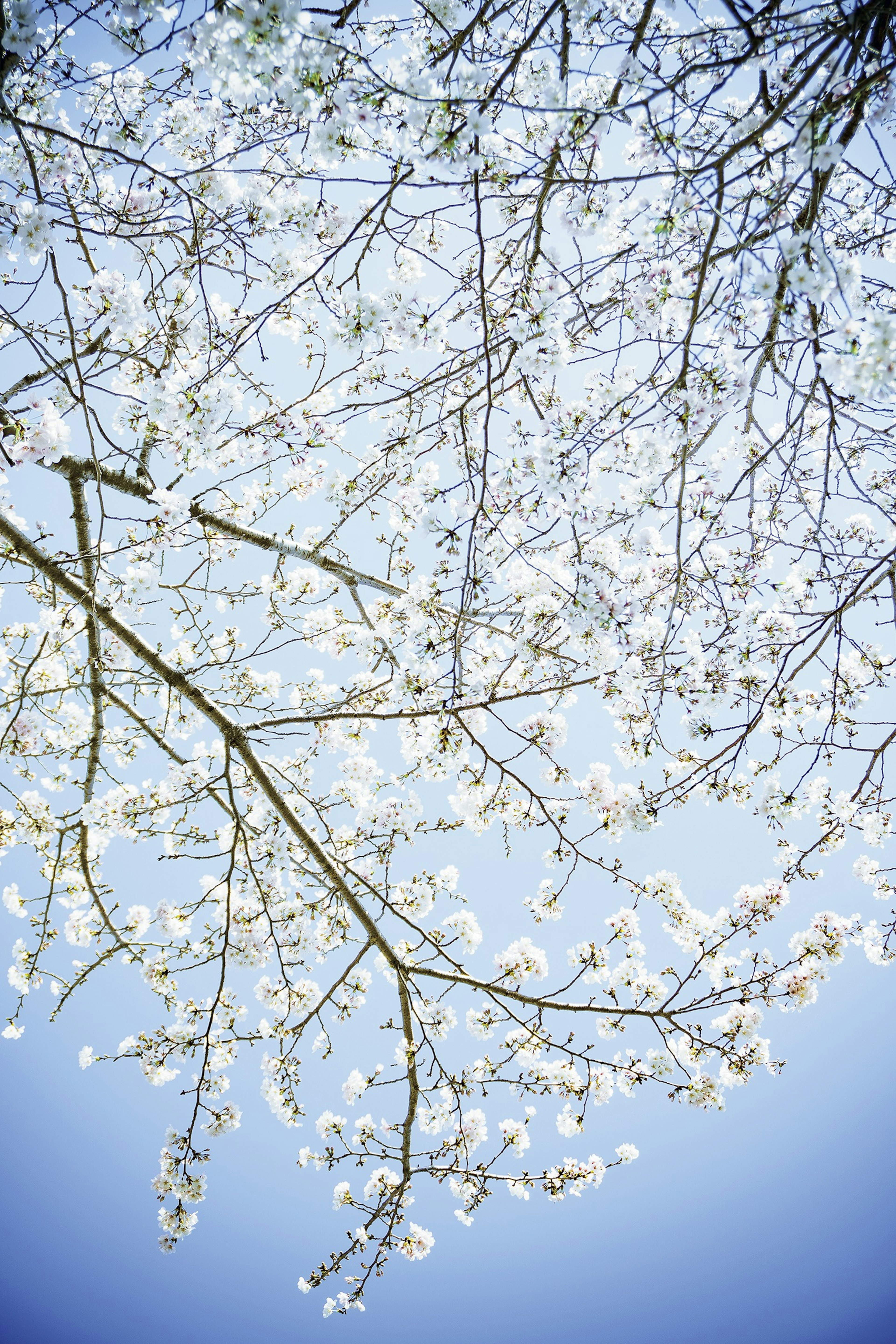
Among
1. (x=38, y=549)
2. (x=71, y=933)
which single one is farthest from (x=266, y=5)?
(x=71, y=933)

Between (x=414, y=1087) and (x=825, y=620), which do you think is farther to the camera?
(x=414, y=1087)

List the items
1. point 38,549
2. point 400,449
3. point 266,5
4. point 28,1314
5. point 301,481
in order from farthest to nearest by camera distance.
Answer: point 28,1314 → point 301,481 → point 38,549 → point 400,449 → point 266,5

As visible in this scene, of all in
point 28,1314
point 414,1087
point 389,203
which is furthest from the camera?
point 28,1314

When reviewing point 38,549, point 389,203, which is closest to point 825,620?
point 389,203

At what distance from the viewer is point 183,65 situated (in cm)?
210

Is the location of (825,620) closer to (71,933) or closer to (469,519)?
(469,519)

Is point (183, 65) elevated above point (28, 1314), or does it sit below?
above

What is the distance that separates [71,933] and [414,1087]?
1776mm

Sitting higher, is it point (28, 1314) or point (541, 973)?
point (541, 973)

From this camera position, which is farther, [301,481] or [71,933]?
[71,933]

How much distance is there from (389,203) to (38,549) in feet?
5.27

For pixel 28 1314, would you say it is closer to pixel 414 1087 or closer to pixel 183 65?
pixel 414 1087

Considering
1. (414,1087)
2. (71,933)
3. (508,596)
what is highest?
(508,596)

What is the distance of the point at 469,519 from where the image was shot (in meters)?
1.67
